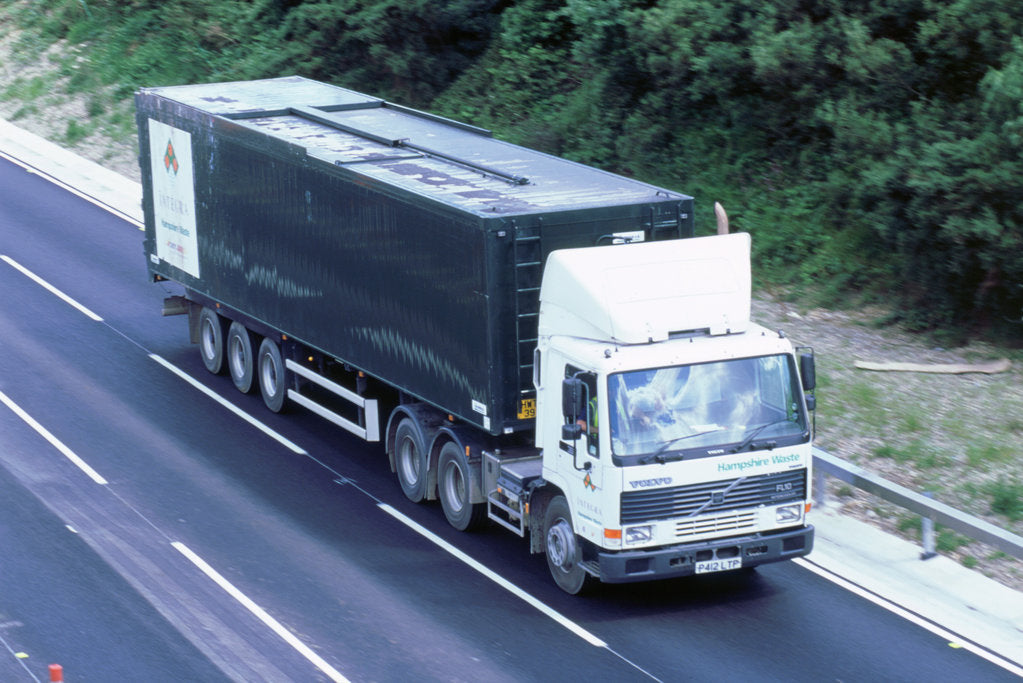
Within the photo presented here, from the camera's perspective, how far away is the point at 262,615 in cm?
1252

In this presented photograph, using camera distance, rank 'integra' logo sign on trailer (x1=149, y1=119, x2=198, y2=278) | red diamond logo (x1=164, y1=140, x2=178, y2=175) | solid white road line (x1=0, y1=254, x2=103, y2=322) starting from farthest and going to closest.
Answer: solid white road line (x1=0, y1=254, x2=103, y2=322) → red diamond logo (x1=164, y1=140, x2=178, y2=175) → 'integra' logo sign on trailer (x1=149, y1=119, x2=198, y2=278)

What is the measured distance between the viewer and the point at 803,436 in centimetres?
1234

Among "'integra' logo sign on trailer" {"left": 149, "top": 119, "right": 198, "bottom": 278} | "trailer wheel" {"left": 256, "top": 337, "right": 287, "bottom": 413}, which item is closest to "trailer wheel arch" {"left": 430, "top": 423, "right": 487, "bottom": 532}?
"trailer wheel" {"left": 256, "top": 337, "right": 287, "bottom": 413}

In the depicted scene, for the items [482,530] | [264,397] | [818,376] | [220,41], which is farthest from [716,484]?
[220,41]

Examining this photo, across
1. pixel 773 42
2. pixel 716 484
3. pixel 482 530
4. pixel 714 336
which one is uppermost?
pixel 773 42

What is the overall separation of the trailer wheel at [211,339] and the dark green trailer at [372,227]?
5 cm

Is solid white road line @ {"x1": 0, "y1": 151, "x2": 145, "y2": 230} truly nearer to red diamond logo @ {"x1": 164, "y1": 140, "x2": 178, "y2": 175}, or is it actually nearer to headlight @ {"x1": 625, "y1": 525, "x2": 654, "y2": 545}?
red diamond logo @ {"x1": 164, "y1": 140, "x2": 178, "y2": 175}

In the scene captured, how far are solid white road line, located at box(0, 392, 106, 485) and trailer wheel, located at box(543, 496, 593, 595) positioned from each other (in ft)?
18.6

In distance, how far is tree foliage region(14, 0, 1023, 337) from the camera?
19.1m

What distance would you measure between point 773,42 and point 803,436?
11051mm

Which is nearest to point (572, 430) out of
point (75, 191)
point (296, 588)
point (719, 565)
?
point (719, 565)

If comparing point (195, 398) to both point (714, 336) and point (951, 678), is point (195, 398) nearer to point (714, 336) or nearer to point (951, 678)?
point (714, 336)

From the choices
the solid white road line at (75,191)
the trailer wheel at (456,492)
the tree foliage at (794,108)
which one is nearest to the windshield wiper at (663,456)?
the trailer wheel at (456,492)

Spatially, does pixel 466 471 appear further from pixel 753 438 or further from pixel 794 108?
pixel 794 108
